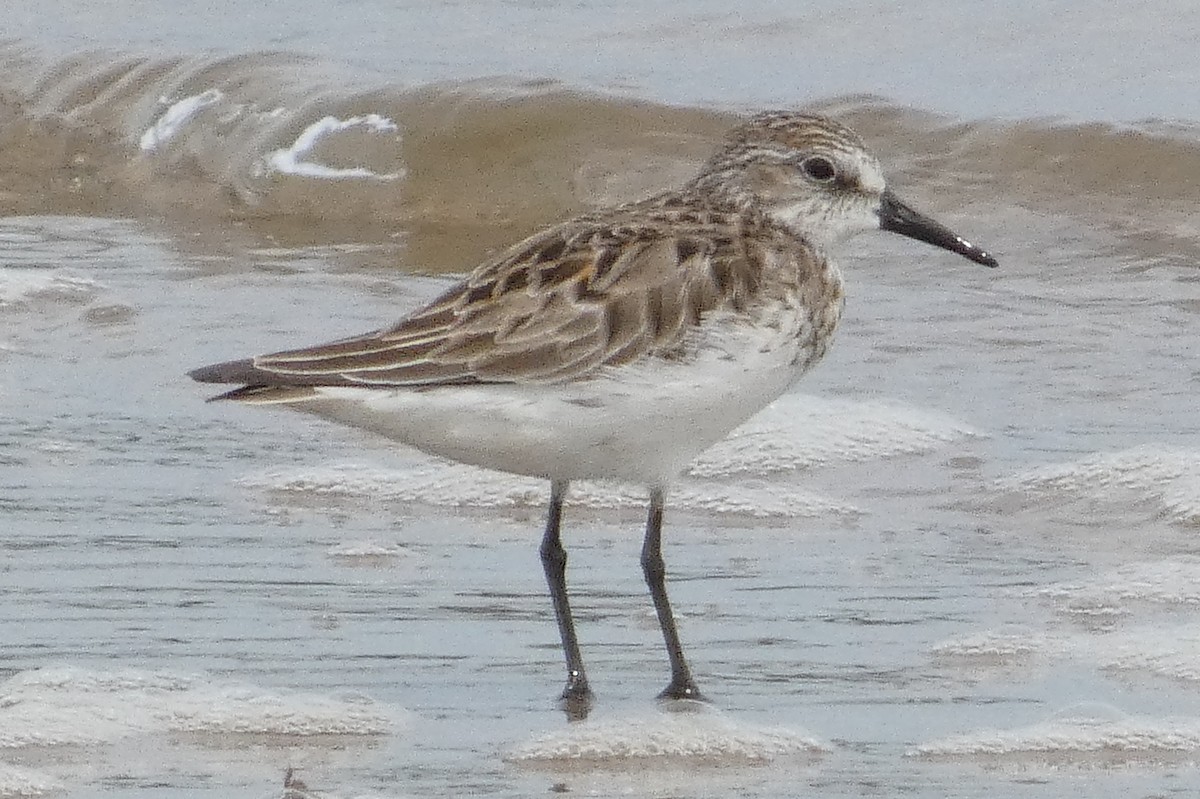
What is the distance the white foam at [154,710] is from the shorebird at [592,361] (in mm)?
428

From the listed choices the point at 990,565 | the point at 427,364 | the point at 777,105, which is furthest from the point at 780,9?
the point at 427,364

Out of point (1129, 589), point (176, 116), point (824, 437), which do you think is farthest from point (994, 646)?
point (176, 116)

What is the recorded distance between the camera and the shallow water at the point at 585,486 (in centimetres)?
418

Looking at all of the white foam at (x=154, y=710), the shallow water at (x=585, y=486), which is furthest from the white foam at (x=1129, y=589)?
the white foam at (x=154, y=710)

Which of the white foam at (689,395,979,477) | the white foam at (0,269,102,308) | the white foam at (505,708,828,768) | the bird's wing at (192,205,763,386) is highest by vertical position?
the bird's wing at (192,205,763,386)

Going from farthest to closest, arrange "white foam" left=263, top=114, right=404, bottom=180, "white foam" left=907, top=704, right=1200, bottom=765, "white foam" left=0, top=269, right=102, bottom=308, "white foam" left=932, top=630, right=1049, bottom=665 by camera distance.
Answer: "white foam" left=263, top=114, right=404, bottom=180, "white foam" left=0, top=269, right=102, bottom=308, "white foam" left=932, top=630, right=1049, bottom=665, "white foam" left=907, top=704, right=1200, bottom=765

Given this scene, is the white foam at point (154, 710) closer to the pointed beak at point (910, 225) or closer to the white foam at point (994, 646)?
the white foam at point (994, 646)

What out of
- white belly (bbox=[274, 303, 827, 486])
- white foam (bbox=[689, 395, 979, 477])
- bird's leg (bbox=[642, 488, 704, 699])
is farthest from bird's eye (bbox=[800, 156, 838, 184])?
white foam (bbox=[689, 395, 979, 477])

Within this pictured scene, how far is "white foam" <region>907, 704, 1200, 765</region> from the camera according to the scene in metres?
4.05

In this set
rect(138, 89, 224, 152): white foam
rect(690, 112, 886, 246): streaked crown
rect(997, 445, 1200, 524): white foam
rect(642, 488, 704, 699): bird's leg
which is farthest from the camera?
rect(138, 89, 224, 152): white foam

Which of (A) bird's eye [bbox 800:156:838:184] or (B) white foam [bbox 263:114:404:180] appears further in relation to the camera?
(B) white foam [bbox 263:114:404:180]

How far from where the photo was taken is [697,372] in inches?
175

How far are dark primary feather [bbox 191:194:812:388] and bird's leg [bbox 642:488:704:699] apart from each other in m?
0.36

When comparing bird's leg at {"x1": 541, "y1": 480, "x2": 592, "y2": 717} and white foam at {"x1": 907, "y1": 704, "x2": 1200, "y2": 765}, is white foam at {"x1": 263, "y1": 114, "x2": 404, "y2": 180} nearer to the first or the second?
bird's leg at {"x1": 541, "y1": 480, "x2": 592, "y2": 717}
